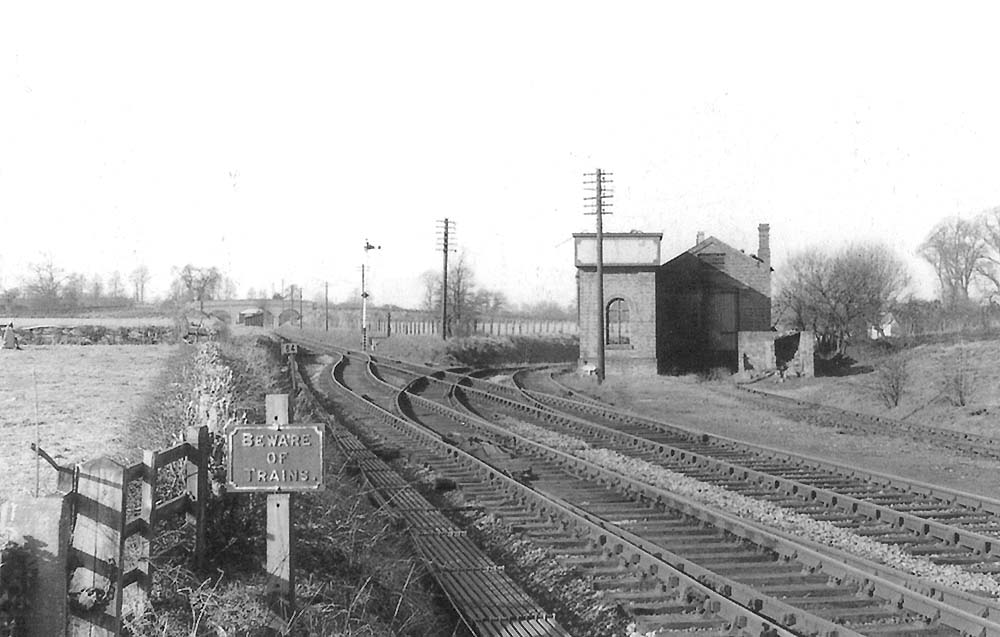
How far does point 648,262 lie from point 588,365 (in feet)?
18.5

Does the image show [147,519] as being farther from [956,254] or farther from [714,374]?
[956,254]

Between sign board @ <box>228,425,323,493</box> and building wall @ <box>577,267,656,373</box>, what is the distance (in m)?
33.4

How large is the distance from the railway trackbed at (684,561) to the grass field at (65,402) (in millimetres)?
4776

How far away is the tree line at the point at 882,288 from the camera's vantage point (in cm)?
4306

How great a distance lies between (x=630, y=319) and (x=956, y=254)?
30.3 meters

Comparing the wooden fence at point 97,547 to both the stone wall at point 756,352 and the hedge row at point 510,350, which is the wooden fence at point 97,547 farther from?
the hedge row at point 510,350

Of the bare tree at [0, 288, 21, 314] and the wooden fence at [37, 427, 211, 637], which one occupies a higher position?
the bare tree at [0, 288, 21, 314]

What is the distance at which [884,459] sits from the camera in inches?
609

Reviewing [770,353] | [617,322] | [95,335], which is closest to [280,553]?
[95,335]

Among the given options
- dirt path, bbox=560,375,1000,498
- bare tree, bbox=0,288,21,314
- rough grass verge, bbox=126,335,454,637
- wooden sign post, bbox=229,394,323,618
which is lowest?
dirt path, bbox=560,375,1000,498

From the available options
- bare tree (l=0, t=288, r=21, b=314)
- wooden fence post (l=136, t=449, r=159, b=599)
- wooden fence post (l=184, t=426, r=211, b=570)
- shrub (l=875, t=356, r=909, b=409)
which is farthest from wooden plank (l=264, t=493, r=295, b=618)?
bare tree (l=0, t=288, r=21, b=314)

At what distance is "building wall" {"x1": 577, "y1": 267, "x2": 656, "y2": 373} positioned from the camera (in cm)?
3850

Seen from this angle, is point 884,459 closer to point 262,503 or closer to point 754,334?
point 262,503

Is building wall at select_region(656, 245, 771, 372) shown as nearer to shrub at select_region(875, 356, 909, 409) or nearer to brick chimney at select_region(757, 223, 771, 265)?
brick chimney at select_region(757, 223, 771, 265)
